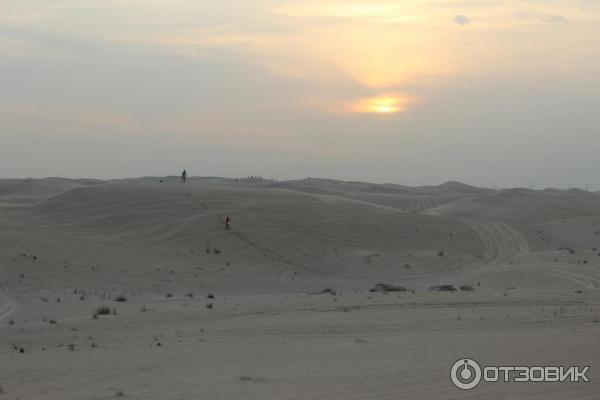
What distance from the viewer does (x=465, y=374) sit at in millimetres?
8742

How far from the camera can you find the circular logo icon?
27.2 ft

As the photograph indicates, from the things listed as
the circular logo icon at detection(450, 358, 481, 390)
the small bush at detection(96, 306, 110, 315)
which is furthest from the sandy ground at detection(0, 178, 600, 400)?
the circular logo icon at detection(450, 358, 481, 390)

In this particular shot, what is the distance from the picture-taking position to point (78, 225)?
39125mm

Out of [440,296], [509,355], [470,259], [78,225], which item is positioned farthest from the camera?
[78,225]

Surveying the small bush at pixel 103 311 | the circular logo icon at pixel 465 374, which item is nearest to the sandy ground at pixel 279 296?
the small bush at pixel 103 311

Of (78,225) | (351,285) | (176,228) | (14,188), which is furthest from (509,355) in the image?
(14,188)

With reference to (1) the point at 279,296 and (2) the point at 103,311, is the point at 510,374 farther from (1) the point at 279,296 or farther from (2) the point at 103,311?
(1) the point at 279,296

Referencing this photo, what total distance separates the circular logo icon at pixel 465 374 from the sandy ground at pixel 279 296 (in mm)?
154

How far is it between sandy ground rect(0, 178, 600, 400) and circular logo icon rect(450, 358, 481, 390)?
15cm

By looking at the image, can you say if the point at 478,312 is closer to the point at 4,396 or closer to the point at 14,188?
the point at 4,396

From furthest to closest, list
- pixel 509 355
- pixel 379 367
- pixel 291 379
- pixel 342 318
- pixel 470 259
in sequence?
pixel 470 259
pixel 342 318
pixel 509 355
pixel 379 367
pixel 291 379

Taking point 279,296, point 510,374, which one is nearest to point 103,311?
point 279,296

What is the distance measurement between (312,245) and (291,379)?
91.4 ft

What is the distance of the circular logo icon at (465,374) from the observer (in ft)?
27.2
